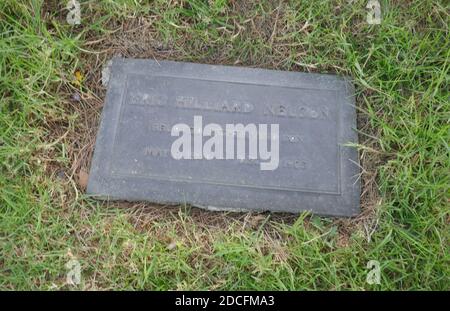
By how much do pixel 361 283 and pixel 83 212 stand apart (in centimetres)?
122

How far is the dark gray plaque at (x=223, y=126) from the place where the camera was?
6.35 ft

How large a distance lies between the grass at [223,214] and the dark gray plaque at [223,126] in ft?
0.26

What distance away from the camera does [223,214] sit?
77.7 inches

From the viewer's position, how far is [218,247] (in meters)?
1.87

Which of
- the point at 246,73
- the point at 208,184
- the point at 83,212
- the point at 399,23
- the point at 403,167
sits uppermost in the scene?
the point at 399,23

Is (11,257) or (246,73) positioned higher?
(246,73)

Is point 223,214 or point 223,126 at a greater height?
point 223,126

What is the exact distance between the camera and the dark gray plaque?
1.93m

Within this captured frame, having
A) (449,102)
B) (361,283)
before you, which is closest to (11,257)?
(361,283)

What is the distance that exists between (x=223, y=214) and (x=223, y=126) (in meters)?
0.39

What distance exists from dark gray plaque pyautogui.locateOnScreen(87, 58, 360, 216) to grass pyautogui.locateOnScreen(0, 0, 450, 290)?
0.08 meters

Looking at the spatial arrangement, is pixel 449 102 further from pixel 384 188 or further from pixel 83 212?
pixel 83 212

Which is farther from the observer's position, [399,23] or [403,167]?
[399,23]

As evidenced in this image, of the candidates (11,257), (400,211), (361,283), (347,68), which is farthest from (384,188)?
(11,257)
